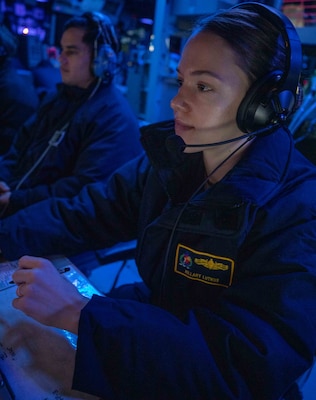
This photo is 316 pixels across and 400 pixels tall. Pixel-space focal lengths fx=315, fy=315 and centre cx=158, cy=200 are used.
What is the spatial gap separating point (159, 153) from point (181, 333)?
1.55 feet

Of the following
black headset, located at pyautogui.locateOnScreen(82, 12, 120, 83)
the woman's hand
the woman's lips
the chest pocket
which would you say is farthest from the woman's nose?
black headset, located at pyautogui.locateOnScreen(82, 12, 120, 83)

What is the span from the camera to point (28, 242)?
0.83 m

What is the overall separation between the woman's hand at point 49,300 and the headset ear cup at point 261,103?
0.47m

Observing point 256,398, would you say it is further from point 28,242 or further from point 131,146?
point 131,146

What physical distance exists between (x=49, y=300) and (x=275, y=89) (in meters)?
0.58

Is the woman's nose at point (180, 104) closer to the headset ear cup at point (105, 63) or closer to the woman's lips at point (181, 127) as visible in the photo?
the woman's lips at point (181, 127)

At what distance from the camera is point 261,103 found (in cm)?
62

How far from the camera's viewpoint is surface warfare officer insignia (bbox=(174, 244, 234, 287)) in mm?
617

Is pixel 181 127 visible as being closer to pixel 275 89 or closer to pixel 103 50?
pixel 275 89

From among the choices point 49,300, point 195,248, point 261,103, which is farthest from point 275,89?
point 49,300

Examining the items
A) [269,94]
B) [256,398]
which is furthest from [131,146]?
[256,398]

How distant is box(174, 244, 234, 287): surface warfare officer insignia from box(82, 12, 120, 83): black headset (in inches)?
38.3

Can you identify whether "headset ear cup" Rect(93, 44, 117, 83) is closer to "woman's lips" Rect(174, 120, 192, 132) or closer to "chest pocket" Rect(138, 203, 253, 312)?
"woman's lips" Rect(174, 120, 192, 132)

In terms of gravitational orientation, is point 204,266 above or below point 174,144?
below
